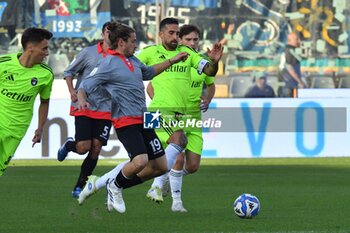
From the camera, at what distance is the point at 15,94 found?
35.5ft

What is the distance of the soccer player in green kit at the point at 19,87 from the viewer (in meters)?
10.8

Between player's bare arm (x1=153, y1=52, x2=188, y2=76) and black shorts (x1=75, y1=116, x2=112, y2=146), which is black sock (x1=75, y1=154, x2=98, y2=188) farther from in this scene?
player's bare arm (x1=153, y1=52, x2=188, y2=76)

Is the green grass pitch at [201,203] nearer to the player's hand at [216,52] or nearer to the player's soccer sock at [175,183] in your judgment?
the player's soccer sock at [175,183]

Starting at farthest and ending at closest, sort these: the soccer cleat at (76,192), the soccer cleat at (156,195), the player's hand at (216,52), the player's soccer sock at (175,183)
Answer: the soccer cleat at (76,192) → the player's soccer sock at (175,183) → the soccer cleat at (156,195) → the player's hand at (216,52)

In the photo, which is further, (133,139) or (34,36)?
(34,36)

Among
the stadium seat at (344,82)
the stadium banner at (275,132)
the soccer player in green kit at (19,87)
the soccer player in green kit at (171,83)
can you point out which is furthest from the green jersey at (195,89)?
the stadium seat at (344,82)

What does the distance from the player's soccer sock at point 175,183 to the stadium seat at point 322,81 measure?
16.3m

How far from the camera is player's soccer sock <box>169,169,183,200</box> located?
1200cm

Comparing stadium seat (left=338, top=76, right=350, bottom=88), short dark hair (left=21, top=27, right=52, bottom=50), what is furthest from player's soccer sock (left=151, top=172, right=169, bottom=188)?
stadium seat (left=338, top=76, right=350, bottom=88)

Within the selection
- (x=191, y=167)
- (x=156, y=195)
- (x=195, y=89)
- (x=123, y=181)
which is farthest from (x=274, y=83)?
(x=123, y=181)

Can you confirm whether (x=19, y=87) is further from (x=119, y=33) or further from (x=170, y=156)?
(x=170, y=156)

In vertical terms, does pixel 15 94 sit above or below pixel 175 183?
above

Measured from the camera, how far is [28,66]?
432 inches

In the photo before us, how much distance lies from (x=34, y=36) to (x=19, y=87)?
55 centimetres
